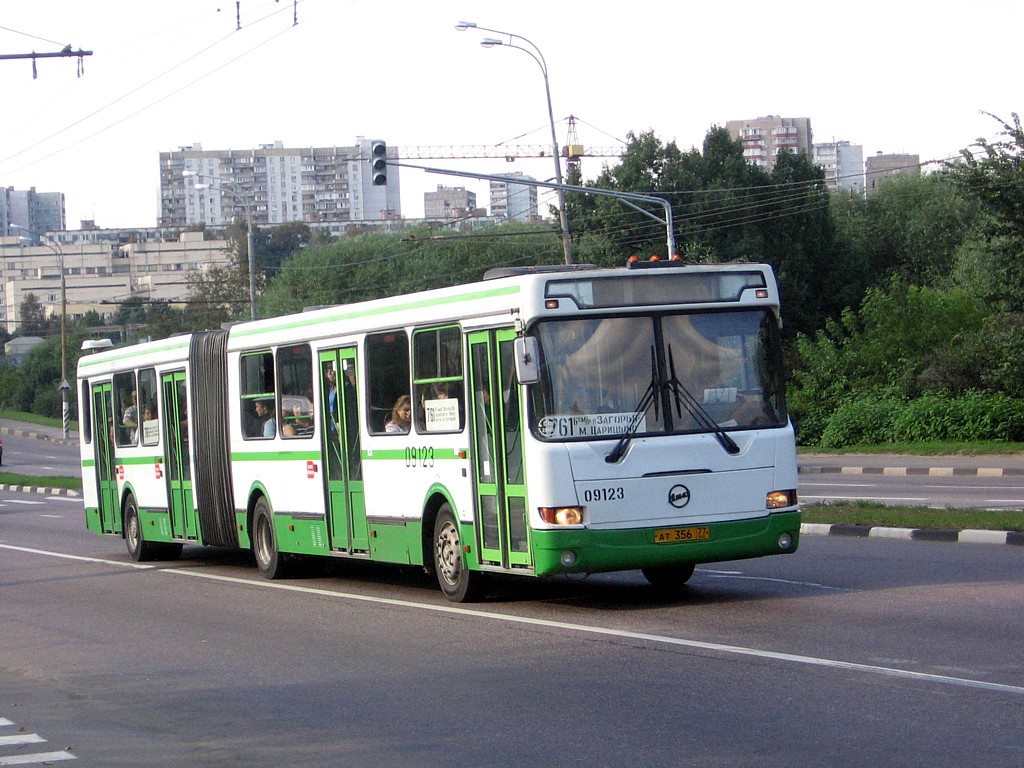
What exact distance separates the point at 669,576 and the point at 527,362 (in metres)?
2.95

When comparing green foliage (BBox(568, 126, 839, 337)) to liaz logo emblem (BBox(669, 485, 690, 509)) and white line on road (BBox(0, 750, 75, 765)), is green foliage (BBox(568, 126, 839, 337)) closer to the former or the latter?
liaz logo emblem (BBox(669, 485, 690, 509))

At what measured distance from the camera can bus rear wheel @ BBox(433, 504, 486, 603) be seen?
484 inches

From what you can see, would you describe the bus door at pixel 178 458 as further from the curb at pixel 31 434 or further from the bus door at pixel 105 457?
the curb at pixel 31 434

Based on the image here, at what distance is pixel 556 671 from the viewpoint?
8914 mm

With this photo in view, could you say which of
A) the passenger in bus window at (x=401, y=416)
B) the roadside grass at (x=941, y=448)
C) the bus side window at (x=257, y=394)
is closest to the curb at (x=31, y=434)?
the roadside grass at (x=941, y=448)

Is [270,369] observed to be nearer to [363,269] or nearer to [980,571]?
[980,571]

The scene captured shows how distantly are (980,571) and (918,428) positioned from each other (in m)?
24.8

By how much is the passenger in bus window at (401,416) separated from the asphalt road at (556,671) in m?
1.61

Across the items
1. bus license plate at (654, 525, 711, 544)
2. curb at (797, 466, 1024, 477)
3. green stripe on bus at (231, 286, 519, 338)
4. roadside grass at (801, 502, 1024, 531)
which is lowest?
curb at (797, 466, 1024, 477)

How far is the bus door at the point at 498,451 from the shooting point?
1136 centimetres

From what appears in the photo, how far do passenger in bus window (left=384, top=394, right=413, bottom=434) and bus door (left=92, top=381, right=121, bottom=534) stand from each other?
8.51m

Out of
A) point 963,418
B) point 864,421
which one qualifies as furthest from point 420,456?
point 864,421

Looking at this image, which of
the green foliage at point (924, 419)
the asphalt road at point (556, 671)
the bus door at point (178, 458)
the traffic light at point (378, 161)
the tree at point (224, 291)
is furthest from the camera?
the tree at point (224, 291)

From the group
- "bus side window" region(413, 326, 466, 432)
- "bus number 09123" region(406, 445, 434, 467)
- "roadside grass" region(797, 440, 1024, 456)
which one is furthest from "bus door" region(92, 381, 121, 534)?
"roadside grass" region(797, 440, 1024, 456)
